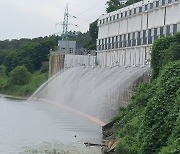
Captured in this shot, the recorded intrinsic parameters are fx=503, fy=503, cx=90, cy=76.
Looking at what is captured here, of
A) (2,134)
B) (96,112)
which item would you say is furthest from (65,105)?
(2,134)

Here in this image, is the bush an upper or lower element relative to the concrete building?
lower

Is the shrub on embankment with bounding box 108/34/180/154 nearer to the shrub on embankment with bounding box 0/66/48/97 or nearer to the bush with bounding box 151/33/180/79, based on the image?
the bush with bounding box 151/33/180/79

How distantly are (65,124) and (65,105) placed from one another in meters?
18.5

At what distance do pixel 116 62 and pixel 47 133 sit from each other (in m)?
26.0

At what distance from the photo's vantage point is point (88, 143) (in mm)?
33312

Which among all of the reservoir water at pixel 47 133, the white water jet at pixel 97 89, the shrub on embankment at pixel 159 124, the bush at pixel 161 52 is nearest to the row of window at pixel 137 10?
the white water jet at pixel 97 89

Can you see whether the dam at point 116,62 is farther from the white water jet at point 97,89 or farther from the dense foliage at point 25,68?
the dense foliage at point 25,68

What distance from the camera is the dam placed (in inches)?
1815

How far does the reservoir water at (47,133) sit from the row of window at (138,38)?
1158 centimetres

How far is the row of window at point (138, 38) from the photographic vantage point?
50438mm

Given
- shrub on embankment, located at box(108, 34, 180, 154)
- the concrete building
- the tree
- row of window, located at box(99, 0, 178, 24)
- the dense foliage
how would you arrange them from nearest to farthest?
1. shrub on embankment, located at box(108, 34, 180, 154)
2. the concrete building
3. row of window, located at box(99, 0, 178, 24)
4. the dense foliage
5. the tree

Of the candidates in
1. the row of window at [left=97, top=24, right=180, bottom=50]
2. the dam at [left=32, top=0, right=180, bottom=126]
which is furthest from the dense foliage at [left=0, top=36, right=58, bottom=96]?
the row of window at [left=97, top=24, right=180, bottom=50]

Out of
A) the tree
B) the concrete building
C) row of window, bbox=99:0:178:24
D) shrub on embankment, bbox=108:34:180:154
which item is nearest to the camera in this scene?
shrub on embankment, bbox=108:34:180:154

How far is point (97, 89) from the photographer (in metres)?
51.6
